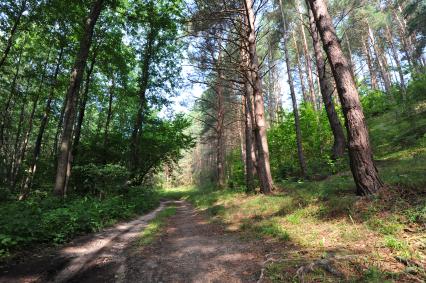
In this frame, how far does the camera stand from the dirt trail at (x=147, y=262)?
13.5ft

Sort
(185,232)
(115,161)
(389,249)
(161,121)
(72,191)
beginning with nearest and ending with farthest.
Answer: (389,249) < (185,232) < (72,191) < (115,161) < (161,121)

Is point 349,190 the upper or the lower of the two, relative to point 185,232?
upper

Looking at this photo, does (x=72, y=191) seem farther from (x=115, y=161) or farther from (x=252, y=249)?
(x=252, y=249)

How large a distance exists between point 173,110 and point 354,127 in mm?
18426

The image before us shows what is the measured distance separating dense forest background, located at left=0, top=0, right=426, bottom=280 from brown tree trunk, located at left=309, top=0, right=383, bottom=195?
0.02 metres

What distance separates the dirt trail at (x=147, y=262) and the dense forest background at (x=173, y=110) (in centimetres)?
85

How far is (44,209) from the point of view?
804 centimetres

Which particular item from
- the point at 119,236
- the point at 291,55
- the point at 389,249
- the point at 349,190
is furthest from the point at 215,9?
the point at 291,55

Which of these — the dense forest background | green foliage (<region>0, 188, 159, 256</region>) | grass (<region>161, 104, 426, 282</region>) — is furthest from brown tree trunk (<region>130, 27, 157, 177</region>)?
grass (<region>161, 104, 426, 282</region>)

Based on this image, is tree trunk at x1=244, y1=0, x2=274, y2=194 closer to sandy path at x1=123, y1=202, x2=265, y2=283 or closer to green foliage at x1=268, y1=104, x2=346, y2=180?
sandy path at x1=123, y1=202, x2=265, y2=283

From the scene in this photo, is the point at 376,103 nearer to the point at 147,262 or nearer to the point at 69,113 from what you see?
the point at 69,113

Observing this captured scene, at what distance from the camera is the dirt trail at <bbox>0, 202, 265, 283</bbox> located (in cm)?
410

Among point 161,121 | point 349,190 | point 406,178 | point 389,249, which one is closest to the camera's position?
point 389,249

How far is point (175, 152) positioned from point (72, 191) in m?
9.15
